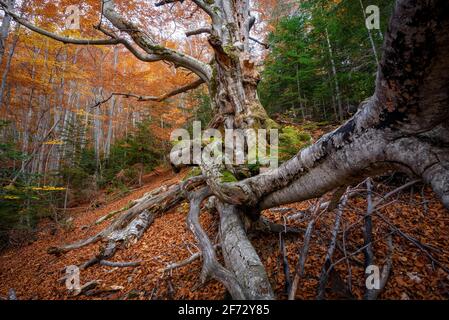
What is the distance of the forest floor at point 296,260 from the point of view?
6.38ft

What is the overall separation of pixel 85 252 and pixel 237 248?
389 cm

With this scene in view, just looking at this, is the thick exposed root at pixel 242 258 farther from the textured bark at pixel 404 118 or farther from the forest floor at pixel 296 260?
the textured bark at pixel 404 118

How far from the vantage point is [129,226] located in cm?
427

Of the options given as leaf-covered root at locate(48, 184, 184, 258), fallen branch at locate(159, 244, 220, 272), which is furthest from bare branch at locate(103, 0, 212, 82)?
fallen branch at locate(159, 244, 220, 272)

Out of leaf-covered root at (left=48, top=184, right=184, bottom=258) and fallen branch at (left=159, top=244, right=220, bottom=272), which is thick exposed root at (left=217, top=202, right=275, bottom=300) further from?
leaf-covered root at (left=48, top=184, right=184, bottom=258)

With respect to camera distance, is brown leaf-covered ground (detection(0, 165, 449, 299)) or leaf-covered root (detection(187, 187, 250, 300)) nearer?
leaf-covered root (detection(187, 187, 250, 300))

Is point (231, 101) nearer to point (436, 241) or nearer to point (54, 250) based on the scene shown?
point (436, 241)

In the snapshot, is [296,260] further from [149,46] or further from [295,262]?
[149,46]

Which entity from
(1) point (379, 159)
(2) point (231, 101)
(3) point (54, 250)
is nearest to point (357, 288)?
(1) point (379, 159)

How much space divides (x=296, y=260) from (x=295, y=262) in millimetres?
29

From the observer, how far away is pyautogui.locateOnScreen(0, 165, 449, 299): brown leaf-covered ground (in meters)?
1.94

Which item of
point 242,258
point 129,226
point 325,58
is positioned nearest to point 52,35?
point 129,226

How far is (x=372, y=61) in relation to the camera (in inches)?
265

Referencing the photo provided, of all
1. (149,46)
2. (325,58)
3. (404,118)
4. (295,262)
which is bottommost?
(295,262)
